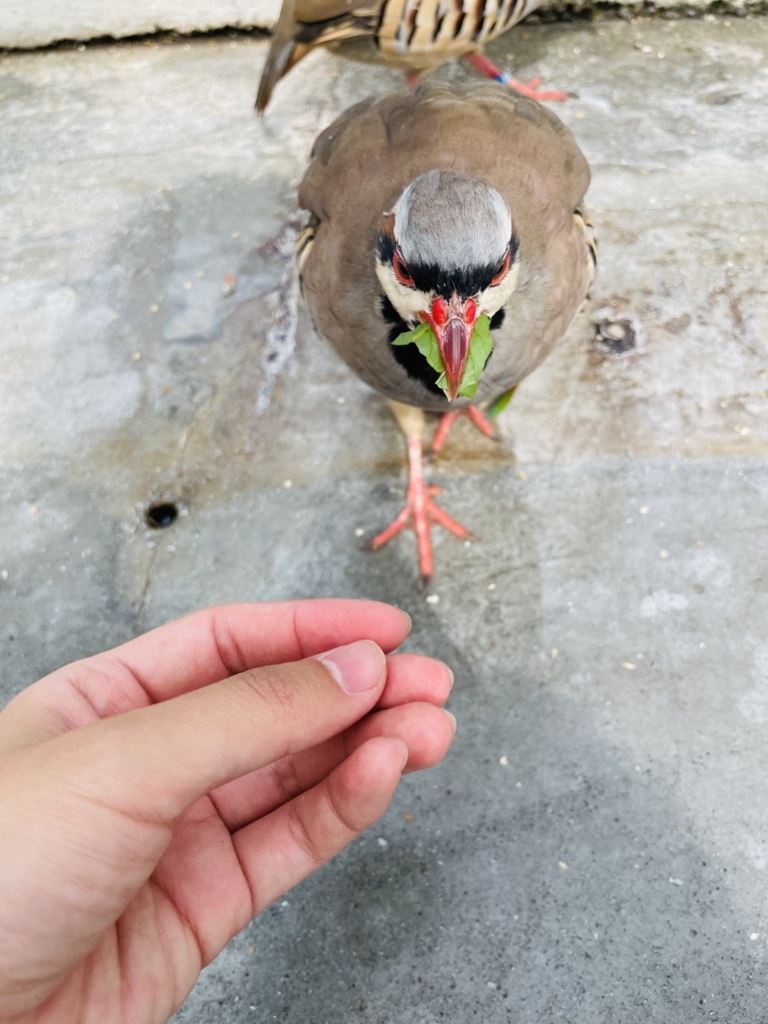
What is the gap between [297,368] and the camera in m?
3.02

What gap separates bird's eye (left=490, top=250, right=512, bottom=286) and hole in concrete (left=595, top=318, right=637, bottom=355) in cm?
120

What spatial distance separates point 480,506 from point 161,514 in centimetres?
121

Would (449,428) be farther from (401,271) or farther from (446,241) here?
(446,241)

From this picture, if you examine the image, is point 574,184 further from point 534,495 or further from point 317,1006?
point 317,1006

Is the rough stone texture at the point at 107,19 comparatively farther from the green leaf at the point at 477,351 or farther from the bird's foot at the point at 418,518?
the green leaf at the point at 477,351

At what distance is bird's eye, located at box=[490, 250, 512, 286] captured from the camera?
1857 millimetres

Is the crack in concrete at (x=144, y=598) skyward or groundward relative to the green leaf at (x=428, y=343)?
groundward

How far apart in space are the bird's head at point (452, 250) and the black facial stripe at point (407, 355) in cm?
20

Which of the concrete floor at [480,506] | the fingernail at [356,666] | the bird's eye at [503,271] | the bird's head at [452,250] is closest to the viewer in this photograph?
the fingernail at [356,666]

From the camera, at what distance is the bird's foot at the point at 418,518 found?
260 centimetres

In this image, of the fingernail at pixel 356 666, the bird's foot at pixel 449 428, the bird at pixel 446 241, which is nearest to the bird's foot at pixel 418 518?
the bird's foot at pixel 449 428

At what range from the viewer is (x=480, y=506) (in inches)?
106

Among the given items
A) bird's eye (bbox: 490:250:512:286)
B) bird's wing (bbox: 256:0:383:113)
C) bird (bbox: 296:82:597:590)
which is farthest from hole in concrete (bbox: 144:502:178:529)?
bird's wing (bbox: 256:0:383:113)

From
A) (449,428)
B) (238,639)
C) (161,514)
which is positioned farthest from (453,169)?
(161,514)
